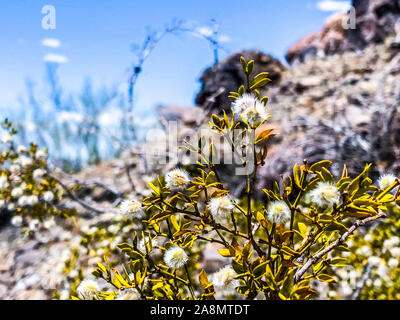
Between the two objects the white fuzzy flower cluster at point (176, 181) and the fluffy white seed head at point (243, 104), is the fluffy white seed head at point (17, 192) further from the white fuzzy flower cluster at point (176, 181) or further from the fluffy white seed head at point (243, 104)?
the fluffy white seed head at point (243, 104)

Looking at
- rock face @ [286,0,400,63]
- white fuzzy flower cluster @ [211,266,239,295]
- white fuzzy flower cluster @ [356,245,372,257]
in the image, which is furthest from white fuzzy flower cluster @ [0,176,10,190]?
rock face @ [286,0,400,63]

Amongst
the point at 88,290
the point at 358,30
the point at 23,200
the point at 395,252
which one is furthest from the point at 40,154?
the point at 358,30

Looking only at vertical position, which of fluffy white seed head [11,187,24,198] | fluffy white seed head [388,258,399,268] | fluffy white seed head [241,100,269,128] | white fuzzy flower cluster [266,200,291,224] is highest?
fluffy white seed head [241,100,269,128]

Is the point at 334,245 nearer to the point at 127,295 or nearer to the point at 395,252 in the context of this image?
the point at 127,295

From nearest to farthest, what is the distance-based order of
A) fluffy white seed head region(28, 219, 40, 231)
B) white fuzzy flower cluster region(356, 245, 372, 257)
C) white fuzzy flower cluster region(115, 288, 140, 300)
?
white fuzzy flower cluster region(115, 288, 140, 300), white fuzzy flower cluster region(356, 245, 372, 257), fluffy white seed head region(28, 219, 40, 231)

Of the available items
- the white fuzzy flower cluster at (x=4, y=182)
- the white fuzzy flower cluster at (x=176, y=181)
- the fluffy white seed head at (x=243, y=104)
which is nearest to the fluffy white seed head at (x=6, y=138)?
the white fuzzy flower cluster at (x=4, y=182)

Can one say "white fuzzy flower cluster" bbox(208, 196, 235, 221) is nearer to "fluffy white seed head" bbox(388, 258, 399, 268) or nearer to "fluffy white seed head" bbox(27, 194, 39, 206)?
"fluffy white seed head" bbox(388, 258, 399, 268)
